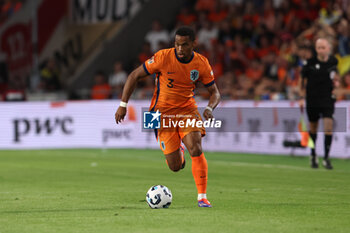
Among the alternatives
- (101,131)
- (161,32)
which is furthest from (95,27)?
(101,131)

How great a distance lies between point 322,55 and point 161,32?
42.7 ft

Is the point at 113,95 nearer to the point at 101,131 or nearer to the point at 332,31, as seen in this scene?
the point at 101,131

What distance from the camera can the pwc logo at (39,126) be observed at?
2311cm

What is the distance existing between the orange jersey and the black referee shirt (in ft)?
19.8

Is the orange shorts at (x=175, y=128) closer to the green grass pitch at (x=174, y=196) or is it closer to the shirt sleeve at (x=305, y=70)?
the green grass pitch at (x=174, y=196)

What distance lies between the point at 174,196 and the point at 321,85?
5.97 meters

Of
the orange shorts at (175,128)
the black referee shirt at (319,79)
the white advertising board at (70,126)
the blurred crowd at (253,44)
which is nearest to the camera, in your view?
the orange shorts at (175,128)

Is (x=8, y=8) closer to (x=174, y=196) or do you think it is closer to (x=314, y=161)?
(x=314, y=161)

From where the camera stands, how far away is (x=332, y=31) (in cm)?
2127

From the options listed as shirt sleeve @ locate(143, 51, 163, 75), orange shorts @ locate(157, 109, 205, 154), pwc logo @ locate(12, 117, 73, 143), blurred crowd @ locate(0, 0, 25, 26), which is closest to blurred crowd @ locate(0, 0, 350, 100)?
pwc logo @ locate(12, 117, 73, 143)

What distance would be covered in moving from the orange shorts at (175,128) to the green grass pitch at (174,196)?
0.78 m

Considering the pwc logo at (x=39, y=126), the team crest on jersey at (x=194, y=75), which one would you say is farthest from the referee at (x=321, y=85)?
the pwc logo at (x=39, y=126)

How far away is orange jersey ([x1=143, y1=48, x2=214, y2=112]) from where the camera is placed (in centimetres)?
951

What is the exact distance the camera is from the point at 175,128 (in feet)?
31.9
